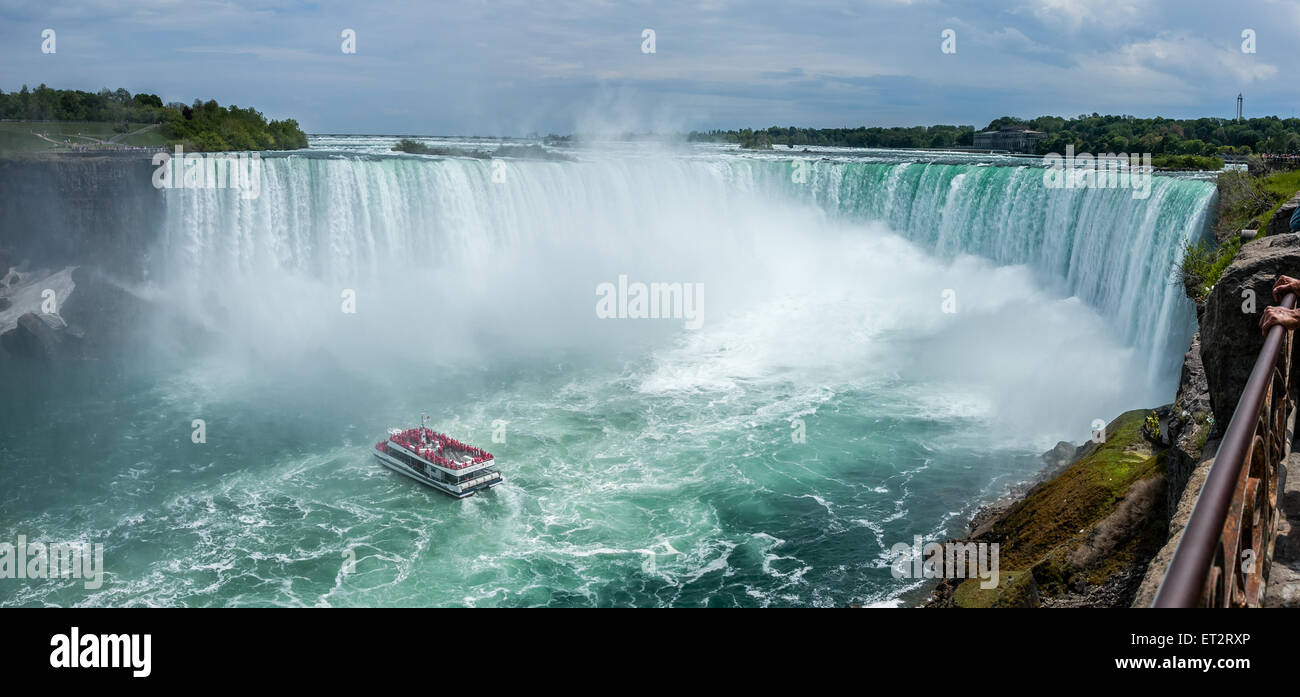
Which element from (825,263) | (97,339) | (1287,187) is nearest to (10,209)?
(97,339)

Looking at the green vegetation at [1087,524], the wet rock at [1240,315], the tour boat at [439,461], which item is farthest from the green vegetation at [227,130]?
the wet rock at [1240,315]

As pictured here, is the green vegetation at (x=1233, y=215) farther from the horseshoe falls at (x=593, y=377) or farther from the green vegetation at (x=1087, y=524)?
the green vegetation at (x=1087, y=524)

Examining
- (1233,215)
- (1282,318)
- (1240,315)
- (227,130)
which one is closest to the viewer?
(1282,318)

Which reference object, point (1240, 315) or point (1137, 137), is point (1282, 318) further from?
point (1137, 137)

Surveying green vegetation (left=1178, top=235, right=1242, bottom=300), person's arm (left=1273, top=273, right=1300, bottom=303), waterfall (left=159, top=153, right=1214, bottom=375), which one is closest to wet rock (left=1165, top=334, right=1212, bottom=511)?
green vegetation (left=1178, top=235, right=1242, bottom=300)

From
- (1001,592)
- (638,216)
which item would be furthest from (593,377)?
(1001,592)

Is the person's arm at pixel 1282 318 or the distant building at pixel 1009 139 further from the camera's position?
the distant building at pixel 1009 139
